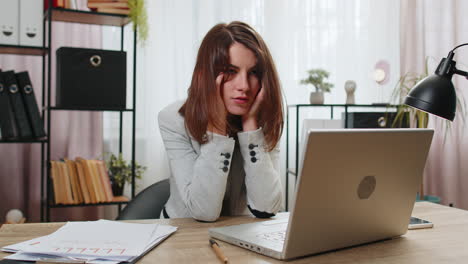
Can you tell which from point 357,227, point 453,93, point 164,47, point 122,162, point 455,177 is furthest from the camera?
point 455,177

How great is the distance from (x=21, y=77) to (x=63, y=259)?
5.62ft

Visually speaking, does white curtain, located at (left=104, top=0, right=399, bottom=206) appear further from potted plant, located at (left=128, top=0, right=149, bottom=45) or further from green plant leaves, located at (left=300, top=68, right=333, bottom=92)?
potted plant, located at (left=128, top=0, right=149, bottom=45)

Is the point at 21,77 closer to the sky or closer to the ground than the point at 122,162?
closer to the sky

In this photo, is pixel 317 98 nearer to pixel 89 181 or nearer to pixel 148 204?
pixel 89 181

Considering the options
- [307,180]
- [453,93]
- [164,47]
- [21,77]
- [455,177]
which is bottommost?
[455,177]

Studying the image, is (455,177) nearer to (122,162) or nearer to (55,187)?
Answer: (122,162)

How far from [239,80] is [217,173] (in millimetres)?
277

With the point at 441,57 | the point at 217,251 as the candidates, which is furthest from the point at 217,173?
the point at 441,57

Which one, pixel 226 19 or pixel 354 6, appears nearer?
pixel 226 19

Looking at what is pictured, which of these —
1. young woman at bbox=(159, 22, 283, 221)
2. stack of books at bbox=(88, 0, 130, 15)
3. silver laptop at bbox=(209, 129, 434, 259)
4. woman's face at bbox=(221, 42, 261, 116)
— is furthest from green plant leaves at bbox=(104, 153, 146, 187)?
silver laptop at bbox=(209, 129, 434, 259)

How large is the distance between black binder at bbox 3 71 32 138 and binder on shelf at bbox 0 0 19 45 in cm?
16

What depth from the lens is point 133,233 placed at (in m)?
0.98

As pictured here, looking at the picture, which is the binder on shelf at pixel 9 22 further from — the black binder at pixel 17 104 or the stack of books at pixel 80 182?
the stack of books at pixel 80 182

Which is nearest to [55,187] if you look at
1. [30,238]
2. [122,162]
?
[122,162]
